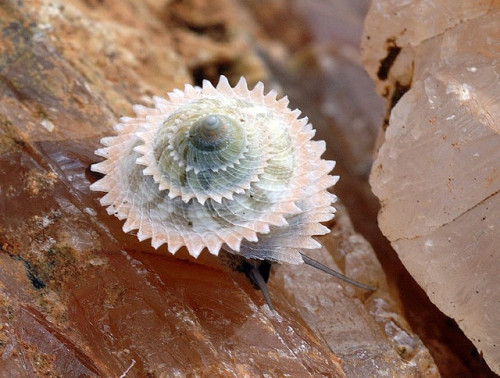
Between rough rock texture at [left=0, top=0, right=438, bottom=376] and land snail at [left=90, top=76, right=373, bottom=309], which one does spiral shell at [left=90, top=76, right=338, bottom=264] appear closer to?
land snail at [left=90, top=76, right=373, bottom=309]

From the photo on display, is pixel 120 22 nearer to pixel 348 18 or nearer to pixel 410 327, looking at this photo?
pixel 410 327

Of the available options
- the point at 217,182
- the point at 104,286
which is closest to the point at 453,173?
the point at 217,182

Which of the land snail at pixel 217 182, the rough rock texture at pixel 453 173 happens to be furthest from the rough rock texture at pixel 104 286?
the rough rock texture at pixel 453 173

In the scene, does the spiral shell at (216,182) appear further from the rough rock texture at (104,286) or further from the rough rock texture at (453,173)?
the rough rock texture at (453,173)

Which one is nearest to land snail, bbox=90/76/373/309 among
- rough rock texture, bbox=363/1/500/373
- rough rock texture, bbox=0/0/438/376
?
rough rock texture, bbox=0/0/438/376

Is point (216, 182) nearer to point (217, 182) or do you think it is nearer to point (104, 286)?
point (217, 182)

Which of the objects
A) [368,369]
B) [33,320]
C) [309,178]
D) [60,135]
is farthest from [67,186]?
[368,369]

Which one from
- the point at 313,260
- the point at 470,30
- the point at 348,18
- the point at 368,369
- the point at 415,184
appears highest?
the point at 348,18
